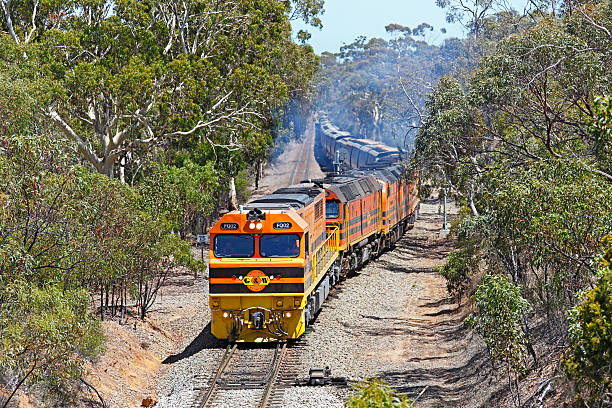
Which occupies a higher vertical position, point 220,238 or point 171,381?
point 220,238

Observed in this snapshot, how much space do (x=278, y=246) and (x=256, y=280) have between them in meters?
0.96

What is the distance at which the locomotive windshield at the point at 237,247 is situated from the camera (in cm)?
1862

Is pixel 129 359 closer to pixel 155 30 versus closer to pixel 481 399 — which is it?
pixel 481 399

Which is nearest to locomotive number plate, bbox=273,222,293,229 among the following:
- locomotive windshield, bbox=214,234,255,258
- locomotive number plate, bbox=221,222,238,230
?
locomotive windshield, bbox=214,234,255,258

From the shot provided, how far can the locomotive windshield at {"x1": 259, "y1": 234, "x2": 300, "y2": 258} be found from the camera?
18578 mm

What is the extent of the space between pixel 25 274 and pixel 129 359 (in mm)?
6324

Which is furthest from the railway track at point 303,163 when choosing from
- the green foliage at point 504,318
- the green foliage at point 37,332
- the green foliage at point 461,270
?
the green foliage at point 37,332

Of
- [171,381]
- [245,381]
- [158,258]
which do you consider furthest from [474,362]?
[158,258]

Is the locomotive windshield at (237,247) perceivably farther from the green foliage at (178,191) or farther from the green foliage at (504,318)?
the green foliage at (504,318)

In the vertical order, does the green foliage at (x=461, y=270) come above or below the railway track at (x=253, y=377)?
above

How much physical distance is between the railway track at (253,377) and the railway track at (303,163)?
180ft

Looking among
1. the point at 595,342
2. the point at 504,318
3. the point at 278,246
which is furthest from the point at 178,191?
the point at 595,342

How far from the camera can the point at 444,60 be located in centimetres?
10069

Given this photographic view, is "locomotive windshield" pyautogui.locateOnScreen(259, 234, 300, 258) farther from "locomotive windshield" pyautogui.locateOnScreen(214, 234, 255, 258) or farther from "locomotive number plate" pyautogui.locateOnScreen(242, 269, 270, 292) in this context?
"locomotive number plate" pyautogui.locateOnScreen(242, 269, 270, 292)
